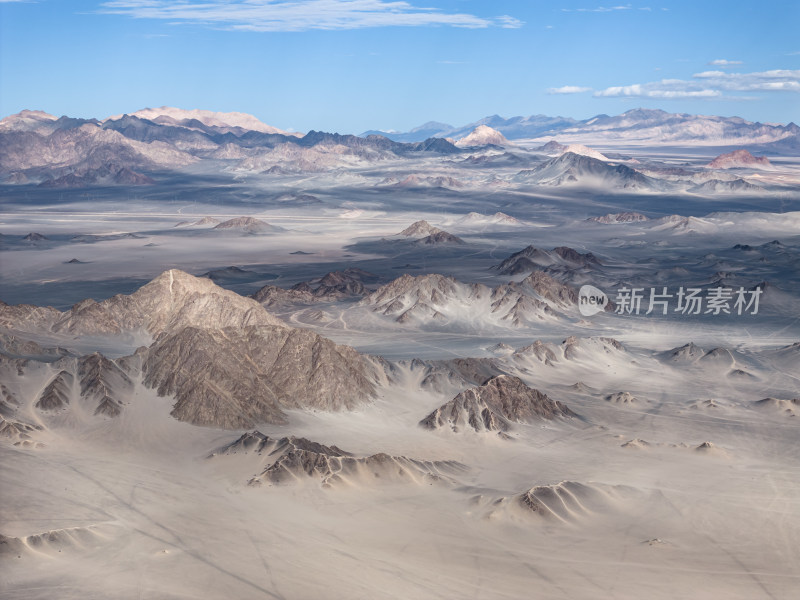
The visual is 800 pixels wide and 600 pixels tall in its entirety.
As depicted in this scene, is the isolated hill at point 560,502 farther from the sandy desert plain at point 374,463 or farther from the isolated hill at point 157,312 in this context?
the isolated hill at point 157,312

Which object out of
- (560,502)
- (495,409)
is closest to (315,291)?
(495,409)

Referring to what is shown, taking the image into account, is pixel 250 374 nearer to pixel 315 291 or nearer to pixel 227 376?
pixel 227 376

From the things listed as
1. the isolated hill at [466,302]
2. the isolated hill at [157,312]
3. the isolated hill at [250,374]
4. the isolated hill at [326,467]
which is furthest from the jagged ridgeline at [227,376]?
the isolated hill at [466,302]

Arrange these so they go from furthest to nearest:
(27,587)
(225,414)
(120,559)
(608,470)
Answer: (225,414) → (608,470) → (120,559) → (27,587)

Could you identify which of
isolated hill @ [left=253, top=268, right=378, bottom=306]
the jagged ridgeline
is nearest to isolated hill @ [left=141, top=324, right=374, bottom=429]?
the jagged ridgeline

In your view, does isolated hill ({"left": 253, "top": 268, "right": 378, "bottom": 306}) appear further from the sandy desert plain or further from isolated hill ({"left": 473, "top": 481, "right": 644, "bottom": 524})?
isolated hill ({"left": 473, "top": 481, "right": 644, "bottom": 524})

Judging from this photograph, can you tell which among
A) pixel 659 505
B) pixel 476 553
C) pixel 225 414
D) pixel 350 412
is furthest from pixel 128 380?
pixel 659 505

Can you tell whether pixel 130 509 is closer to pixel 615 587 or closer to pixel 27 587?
pixel 27 587
